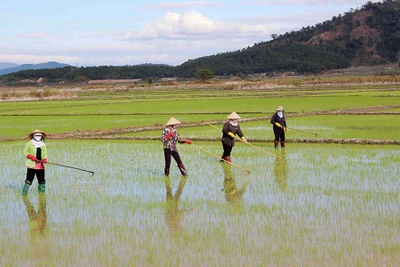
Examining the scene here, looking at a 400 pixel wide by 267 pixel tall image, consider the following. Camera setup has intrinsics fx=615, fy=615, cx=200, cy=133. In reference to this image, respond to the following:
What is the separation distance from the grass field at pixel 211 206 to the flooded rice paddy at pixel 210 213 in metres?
→ 0.02

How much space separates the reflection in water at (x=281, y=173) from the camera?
1069 centimetres

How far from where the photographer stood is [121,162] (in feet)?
46.1

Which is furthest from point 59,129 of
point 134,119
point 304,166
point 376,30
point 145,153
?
point 376,30

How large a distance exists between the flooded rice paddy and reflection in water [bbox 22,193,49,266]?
0.01m

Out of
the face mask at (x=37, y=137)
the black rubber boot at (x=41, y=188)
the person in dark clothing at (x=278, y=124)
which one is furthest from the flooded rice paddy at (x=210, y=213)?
the person in dark clothing at (x=278, y=124)

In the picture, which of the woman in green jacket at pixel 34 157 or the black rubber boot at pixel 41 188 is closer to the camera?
the woman in green jacket at pixel 34 157

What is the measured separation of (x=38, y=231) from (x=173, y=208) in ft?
6.73

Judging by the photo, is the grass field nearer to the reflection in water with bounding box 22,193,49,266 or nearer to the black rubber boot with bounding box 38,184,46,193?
the reflection in water with bounding box 22,193,49,266

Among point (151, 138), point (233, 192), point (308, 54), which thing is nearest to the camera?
point (233, 192)

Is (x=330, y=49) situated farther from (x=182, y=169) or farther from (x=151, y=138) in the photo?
(x=182, y=169)

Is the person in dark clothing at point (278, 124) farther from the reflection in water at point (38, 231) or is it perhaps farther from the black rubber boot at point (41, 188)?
the reflection in water at point (38, 231)

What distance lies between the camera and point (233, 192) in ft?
33.4

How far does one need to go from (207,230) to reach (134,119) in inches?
730

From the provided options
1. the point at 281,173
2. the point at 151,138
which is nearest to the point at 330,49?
the point at 151,138
